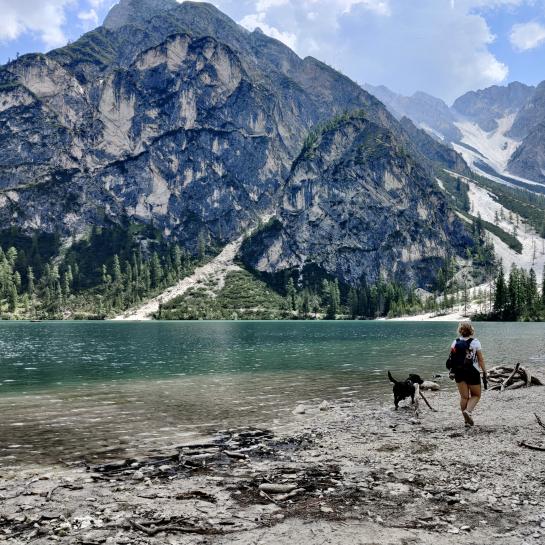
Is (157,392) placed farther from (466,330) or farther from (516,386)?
(516,386)

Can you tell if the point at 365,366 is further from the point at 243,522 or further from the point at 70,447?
the point at 243,522

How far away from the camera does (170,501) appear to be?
40.7 ft

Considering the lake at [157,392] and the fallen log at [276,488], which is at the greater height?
the fallen log at [276,488]

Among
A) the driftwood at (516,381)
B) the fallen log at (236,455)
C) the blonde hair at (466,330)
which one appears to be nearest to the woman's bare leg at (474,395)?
the blonde hair at (466,330)

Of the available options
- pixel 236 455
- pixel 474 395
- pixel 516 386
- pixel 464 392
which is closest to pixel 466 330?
pixel 464 392

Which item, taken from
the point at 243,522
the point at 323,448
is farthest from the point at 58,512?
the point at 323,448

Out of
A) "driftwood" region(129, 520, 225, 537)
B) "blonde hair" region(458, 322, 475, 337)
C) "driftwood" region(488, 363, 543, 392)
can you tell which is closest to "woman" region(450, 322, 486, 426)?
"blonde hair" region(458, 322, 475, 337)

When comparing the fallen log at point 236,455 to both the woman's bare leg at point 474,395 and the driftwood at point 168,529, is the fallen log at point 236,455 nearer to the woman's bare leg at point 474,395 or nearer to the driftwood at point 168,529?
the driftwood at point 168,529

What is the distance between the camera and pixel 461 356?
2003 centimetres

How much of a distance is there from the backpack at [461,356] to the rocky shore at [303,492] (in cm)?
289

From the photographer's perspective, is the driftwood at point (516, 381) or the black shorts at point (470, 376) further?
the driftwood at point (516, 381)

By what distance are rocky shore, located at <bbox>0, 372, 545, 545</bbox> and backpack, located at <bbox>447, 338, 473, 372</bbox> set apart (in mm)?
2887

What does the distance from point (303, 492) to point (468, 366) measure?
10.5m

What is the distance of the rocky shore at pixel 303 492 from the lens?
1022 cm
